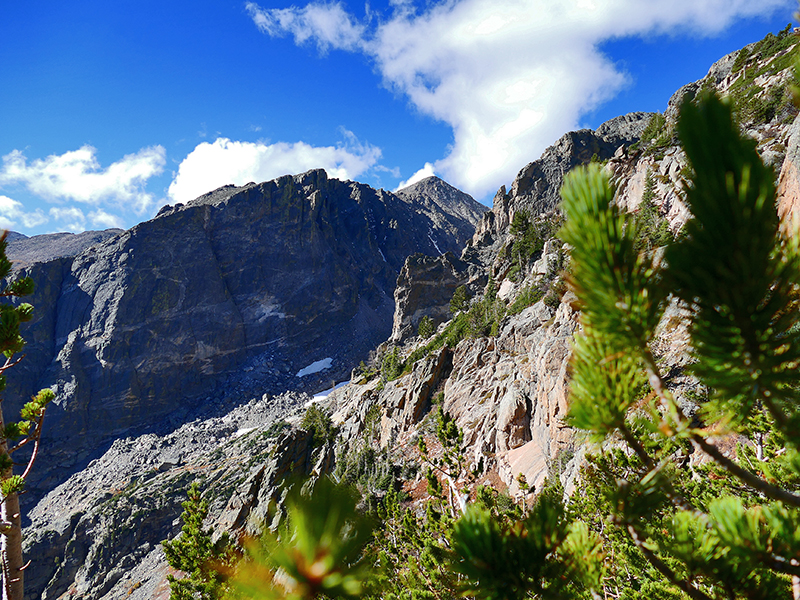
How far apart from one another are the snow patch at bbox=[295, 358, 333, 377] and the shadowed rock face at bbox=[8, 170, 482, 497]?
34.7 inches

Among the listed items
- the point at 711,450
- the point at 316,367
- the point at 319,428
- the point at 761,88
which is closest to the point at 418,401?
the point at 319,428

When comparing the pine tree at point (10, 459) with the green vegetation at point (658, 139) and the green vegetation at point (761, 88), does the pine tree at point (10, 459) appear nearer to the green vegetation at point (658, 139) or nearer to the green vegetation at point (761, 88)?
the green vegetation at point (761, 88)

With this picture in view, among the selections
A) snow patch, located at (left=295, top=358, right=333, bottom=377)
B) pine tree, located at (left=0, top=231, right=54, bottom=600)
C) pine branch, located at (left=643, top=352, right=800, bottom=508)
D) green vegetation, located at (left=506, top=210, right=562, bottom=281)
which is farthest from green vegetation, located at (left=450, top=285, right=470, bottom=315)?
pine branch, located at (left=643, top=352, right=800, bottom=508)

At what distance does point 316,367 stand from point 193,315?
128 feet

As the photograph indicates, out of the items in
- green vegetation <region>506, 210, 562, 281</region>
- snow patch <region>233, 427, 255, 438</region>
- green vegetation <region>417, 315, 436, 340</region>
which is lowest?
snow patch <region>233, 427, 255, 438</region>

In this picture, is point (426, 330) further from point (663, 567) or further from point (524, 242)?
point (663, 567)

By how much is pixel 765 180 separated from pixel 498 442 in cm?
2383

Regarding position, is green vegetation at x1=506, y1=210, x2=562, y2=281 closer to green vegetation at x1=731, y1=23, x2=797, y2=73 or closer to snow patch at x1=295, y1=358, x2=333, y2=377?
green vegetation at x1=731, y1=23, x2=797, y2=73

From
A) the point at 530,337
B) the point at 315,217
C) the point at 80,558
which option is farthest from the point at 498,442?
the point at 315,217

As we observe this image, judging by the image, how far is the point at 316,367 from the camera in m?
105

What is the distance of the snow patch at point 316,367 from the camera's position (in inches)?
4060

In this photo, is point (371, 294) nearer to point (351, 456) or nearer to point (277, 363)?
point (277, 363)

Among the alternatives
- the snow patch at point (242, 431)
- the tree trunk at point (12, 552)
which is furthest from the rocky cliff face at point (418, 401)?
the tree trunk at point (12, 552)

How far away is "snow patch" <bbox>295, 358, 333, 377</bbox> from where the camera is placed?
103 meters
